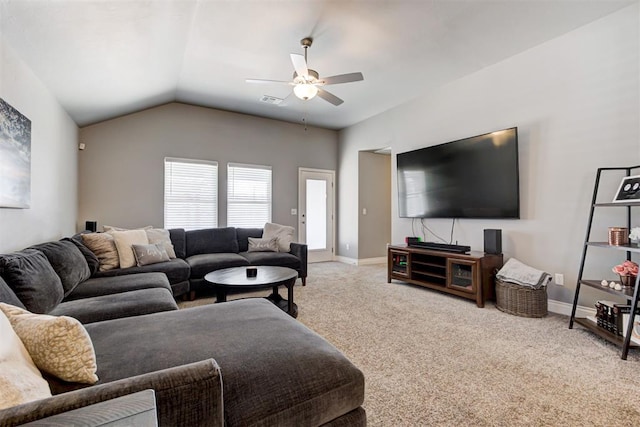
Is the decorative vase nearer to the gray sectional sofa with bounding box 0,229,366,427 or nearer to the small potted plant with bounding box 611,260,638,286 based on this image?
the small potted plant with bounding box 611,260,638,286

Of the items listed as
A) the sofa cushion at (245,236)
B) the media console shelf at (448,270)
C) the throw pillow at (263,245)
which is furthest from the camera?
the sofa cushion at (245,236)

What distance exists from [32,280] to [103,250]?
160 centimetres

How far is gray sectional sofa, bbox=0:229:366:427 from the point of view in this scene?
0.82 metres

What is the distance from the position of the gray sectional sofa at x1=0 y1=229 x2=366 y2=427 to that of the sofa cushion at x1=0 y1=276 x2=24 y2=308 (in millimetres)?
10

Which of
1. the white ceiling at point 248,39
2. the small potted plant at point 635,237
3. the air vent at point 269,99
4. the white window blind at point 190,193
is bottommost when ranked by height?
the small potted plant at point 635,237

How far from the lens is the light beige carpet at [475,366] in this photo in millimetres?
1553

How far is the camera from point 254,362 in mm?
1136

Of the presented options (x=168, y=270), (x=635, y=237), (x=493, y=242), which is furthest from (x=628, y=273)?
(x=168, y=270)

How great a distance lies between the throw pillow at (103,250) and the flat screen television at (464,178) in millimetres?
3970

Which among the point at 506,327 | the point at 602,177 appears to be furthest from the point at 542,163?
the point at 506,327

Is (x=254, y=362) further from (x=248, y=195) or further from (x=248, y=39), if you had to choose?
(x=248, y=195)

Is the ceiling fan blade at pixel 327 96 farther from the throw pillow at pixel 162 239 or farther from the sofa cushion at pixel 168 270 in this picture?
the throw pillow at pixel 162 239

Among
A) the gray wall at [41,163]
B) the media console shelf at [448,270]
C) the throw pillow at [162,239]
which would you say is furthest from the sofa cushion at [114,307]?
the media console shelf at [448,270]

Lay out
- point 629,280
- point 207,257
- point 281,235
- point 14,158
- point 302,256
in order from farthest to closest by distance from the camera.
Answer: point 281,235, point 302,256, point 207,257, point 629,280, point 14,158
